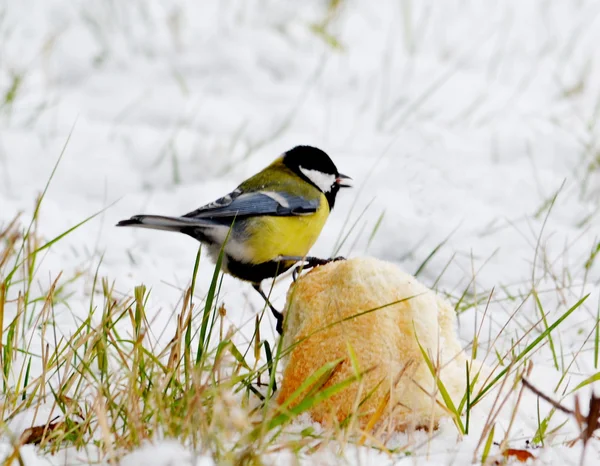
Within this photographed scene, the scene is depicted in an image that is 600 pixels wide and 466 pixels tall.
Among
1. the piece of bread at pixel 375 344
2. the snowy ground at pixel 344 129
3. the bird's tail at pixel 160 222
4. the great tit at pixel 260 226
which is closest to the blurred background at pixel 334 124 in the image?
the snowy ground at pixel 344 129

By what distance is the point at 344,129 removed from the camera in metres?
5.11

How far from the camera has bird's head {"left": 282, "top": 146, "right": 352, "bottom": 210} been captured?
12.1ft

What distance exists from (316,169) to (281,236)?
50 centimetres

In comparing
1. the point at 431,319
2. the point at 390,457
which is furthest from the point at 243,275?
the point at 390,457

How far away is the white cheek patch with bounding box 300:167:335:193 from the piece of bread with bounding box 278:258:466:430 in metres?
1.33

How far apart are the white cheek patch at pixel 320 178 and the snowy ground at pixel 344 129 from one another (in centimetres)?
24

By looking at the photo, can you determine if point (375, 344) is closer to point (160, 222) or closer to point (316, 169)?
point (160, 222)

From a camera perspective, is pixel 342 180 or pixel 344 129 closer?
pixel 342 180

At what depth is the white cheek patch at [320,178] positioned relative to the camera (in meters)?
3.71

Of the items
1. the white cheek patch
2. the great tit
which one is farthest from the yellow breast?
the white cheek patch

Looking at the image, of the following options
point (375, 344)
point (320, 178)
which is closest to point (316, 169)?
point (320, 178)

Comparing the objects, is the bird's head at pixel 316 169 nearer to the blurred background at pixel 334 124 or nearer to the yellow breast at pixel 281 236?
the blurred background at pixel 334 124

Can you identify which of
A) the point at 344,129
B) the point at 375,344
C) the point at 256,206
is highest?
the point at 344,129

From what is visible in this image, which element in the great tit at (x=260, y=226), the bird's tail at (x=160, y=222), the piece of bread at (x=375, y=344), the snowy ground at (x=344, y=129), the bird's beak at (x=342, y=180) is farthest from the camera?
the bird's beak at (x=342, y=180)
